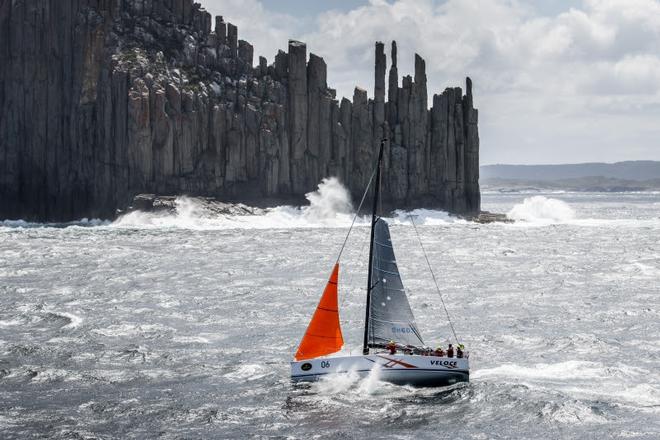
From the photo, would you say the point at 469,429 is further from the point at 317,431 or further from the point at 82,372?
the point at 82,372

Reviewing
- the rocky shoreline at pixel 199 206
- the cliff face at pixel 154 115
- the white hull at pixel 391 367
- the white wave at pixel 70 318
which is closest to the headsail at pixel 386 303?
the white hull at pixel 391 367

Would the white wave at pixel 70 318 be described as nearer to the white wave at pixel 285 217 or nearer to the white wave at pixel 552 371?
the white wave at pixel 552 371

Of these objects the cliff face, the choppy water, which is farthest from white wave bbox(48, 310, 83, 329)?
the cliff face

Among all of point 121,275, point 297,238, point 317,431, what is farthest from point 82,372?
point 297,238

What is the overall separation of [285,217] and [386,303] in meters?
105

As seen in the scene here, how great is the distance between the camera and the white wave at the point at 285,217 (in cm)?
13275

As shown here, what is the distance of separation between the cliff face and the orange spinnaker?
10369cm

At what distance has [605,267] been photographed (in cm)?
8256

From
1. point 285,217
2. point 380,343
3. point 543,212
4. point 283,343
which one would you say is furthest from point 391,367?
point 543,212

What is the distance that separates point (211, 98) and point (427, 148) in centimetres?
4647

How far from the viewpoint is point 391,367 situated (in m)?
39.4

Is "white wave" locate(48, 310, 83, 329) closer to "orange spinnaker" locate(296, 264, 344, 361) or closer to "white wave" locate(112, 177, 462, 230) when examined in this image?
"orange spinnaker" locate(296, 264, 344, 361)

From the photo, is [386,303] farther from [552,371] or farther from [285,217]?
[285,217]

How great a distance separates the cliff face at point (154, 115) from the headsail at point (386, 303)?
339ft
